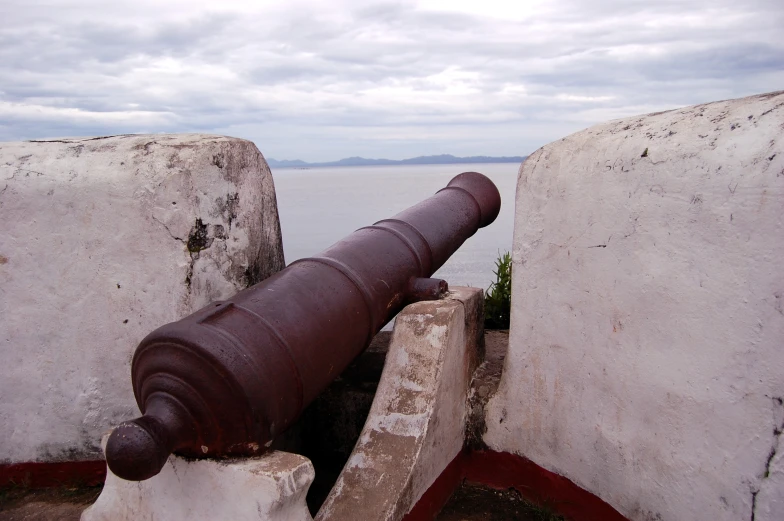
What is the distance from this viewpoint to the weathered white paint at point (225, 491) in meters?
2.42

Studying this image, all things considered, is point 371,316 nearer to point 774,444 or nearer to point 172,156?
point 172,156

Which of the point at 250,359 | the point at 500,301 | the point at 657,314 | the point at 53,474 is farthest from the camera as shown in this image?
the point at 500,301

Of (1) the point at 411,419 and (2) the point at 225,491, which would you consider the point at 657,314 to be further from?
(2) the point at 225,491

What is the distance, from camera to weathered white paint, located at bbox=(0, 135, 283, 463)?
3.47 m

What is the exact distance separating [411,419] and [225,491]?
3.25 feet

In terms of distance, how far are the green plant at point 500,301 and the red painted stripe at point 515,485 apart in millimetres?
2147

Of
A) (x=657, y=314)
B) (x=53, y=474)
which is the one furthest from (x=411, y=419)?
(x=53, y=474)

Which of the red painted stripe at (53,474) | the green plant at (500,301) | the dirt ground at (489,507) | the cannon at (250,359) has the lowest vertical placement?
the dirt ground at (489,507)

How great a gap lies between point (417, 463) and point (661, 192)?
5.07 ft

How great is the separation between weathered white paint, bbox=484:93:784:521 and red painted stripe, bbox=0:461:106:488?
2.14m

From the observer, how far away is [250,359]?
2434mm

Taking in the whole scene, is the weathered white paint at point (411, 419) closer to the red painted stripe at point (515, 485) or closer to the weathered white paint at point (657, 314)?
the red painted stripe at point (515, 485)

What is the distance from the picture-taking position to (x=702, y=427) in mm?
2584

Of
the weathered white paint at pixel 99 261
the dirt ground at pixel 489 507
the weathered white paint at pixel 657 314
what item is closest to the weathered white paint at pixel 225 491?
the weathered white paint at pixel 99 261
